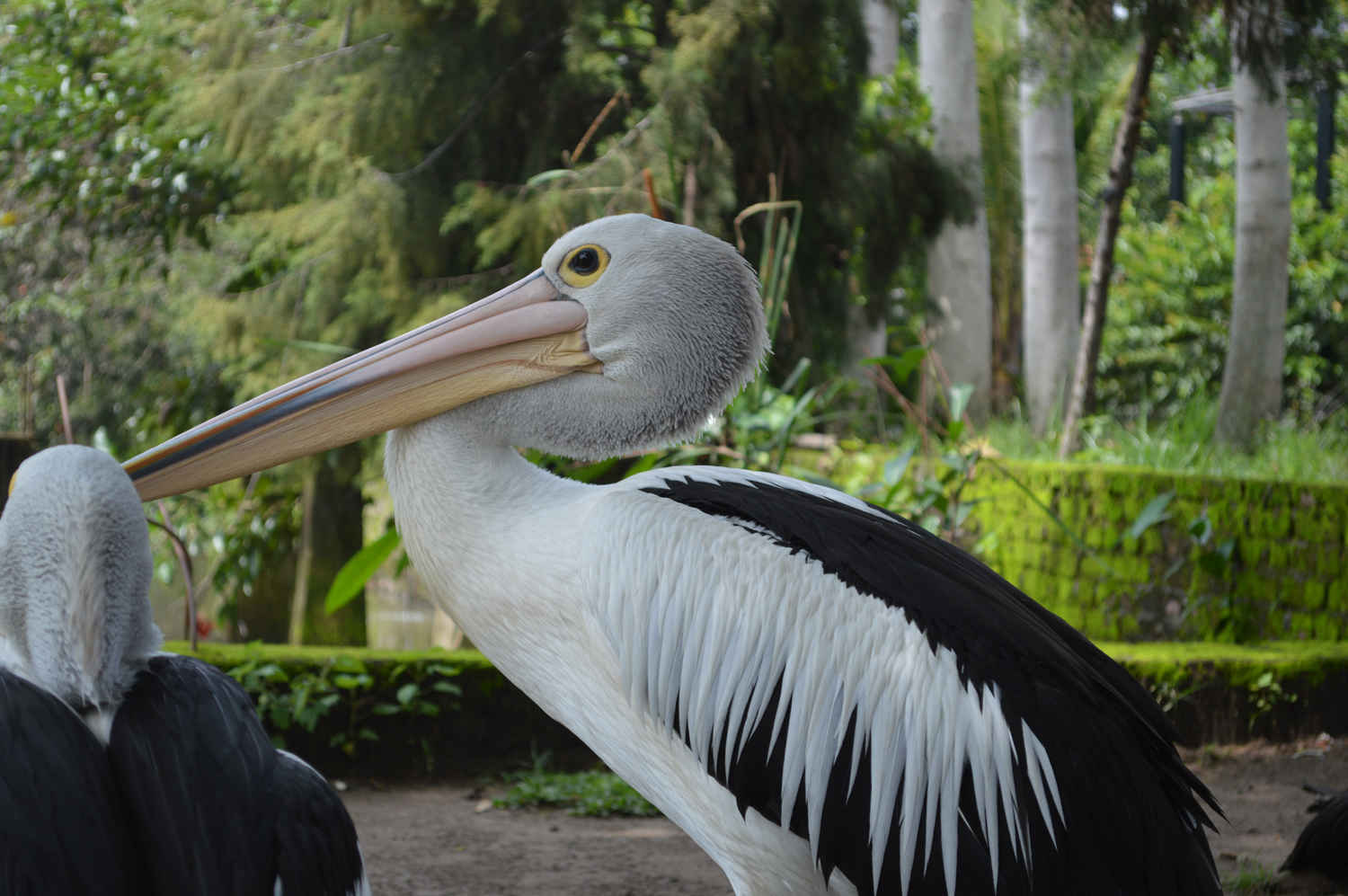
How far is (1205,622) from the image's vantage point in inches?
250

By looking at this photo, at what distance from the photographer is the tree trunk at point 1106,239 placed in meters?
7.89

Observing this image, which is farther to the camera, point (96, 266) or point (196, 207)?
point (96, 266)

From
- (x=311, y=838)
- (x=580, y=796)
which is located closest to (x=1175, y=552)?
(x=580, y=796)

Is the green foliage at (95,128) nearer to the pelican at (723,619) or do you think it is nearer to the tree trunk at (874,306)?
the tree trunk at (874,306)

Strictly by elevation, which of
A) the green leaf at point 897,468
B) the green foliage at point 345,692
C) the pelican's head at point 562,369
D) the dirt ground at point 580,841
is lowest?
the dirt ground at point 580,841

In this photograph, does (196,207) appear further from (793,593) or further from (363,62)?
(793,593)

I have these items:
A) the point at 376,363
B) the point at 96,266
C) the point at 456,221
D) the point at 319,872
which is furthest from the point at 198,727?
the point at 96,266

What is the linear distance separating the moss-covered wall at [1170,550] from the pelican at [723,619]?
305 centimetres

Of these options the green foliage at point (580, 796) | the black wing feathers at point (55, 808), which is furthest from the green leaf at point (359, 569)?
the black wing feathers at point (55, 808)

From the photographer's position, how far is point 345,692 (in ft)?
15.8

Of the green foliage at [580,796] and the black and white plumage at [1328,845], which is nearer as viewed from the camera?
the black and white plumage at [1328,845]

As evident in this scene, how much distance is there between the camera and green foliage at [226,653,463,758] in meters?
4.64

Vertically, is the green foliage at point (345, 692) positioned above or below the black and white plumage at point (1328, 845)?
above

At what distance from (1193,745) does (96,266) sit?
914 centimetres
